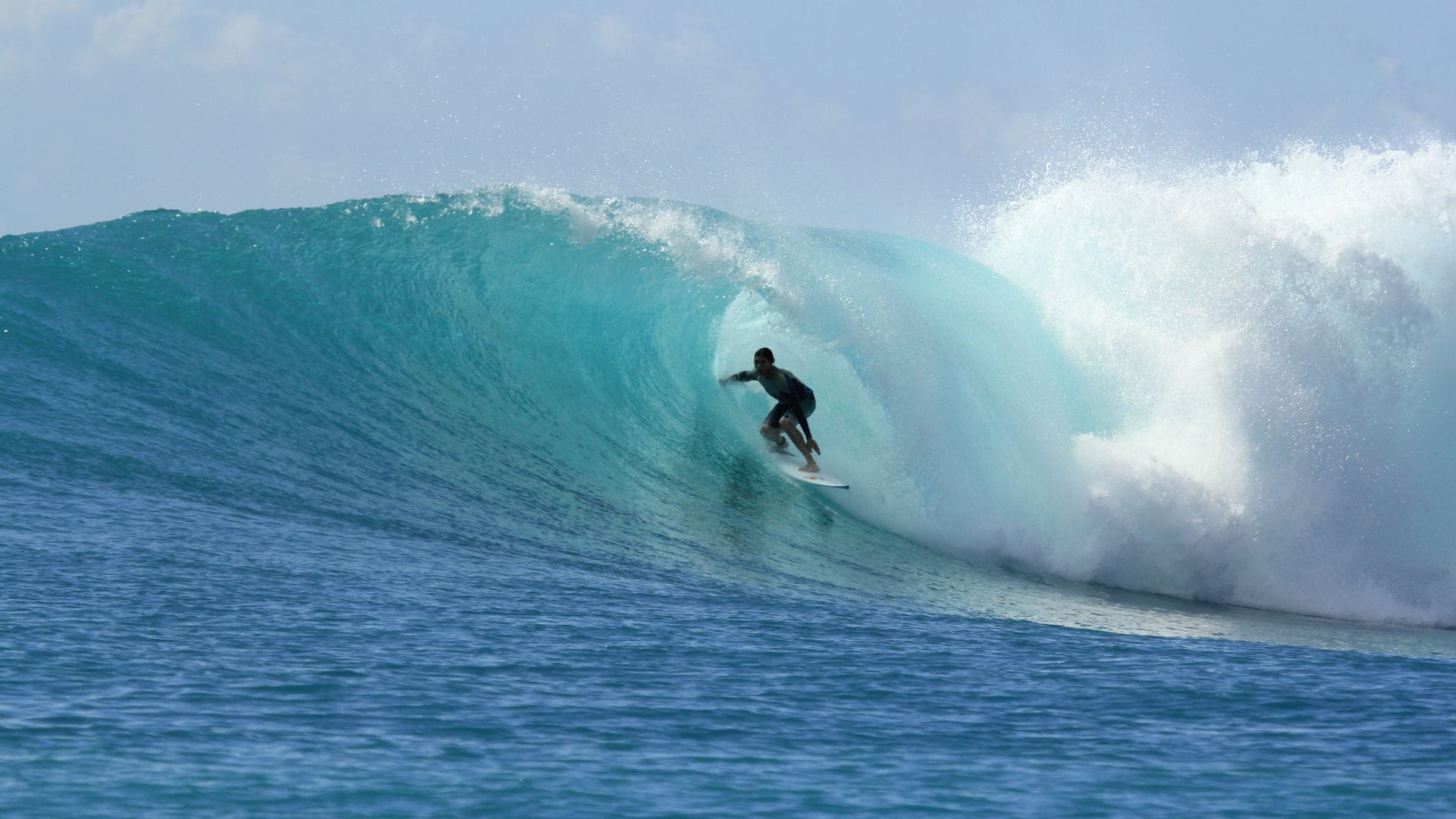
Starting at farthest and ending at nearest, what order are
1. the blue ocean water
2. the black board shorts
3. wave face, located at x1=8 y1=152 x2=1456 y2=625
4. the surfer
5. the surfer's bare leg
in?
the black board shorts, the surfer, the surfer's bare leg, wave face, located at x1=8 y1=152 x2=1456 y2=625, the blue ocean water

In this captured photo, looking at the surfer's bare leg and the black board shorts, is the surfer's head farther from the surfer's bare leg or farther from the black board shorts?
the surfer's bare leg

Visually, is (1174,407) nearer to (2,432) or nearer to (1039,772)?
(1039,772)

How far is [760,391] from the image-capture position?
42.7 feet

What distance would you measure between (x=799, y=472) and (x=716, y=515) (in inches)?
52.4

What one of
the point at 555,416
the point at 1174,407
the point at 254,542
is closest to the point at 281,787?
the point at 254,542

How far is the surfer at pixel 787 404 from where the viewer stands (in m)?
11.3

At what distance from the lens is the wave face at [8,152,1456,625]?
9773 mm

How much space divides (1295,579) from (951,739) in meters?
6.27

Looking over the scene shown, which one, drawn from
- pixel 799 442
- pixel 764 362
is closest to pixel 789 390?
pixel 764 362

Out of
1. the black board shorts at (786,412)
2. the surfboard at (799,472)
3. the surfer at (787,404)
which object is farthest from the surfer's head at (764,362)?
the surfboard at (799,472)

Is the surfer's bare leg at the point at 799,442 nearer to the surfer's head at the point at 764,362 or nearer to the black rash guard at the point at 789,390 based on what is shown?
the black rash guard at the point at 789,390

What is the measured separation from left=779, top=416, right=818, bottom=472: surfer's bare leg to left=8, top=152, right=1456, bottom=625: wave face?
0.87 feet

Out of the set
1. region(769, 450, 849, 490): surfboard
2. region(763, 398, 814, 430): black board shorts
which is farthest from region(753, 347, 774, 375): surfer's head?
region(769, 450, 849, 490): surfboard

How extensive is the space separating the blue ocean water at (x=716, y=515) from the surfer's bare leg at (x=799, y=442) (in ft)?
0.60
